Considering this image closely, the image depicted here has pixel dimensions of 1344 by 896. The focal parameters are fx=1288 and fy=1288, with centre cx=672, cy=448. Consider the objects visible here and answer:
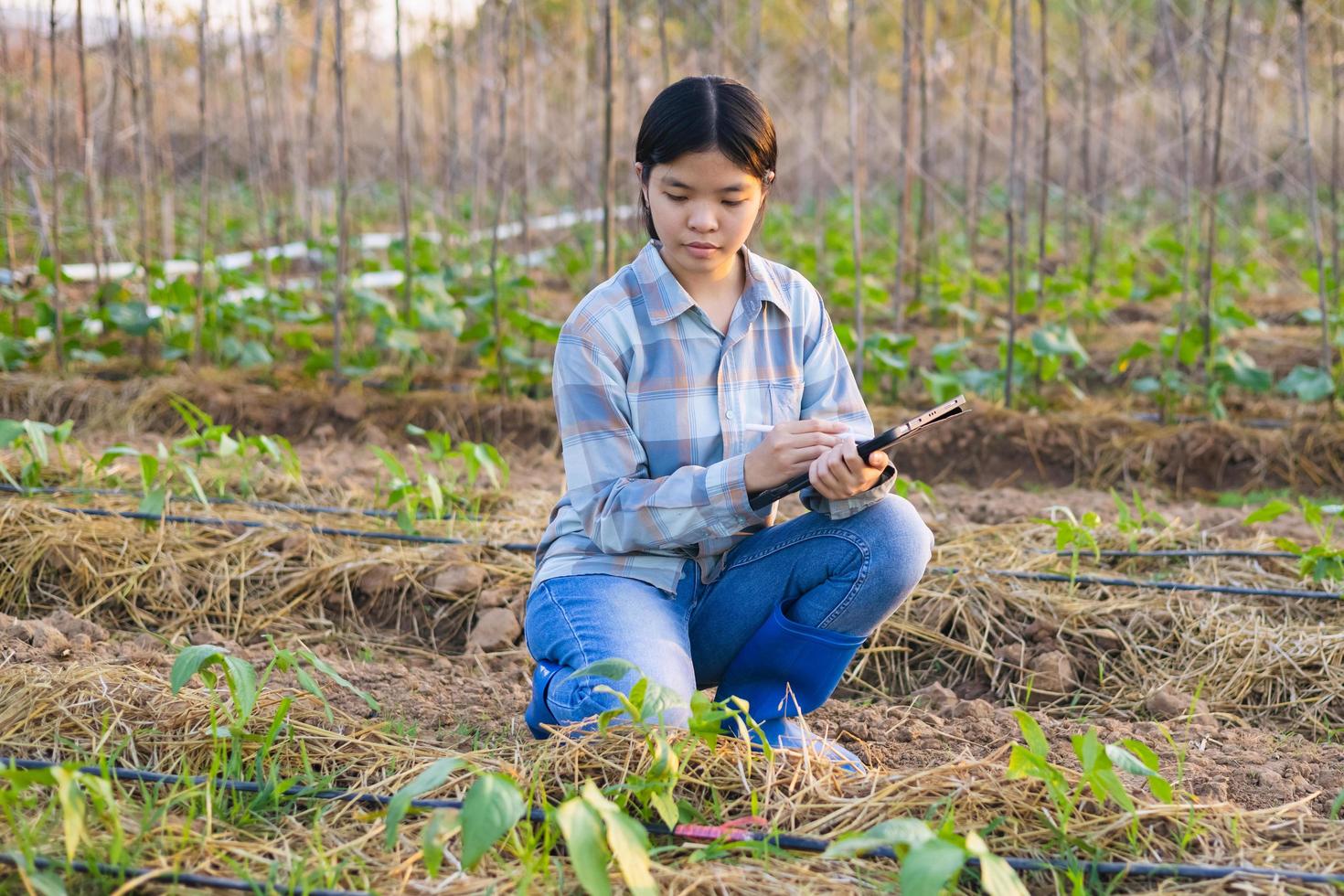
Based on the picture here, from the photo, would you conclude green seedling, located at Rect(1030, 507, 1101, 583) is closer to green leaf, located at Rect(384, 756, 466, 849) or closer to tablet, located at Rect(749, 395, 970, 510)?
tablet, located at Rect(749, 395, 970, 510)

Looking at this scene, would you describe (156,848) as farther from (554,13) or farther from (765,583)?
(554,13)

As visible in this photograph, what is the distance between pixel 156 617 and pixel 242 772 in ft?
3.31

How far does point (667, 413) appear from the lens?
186cm

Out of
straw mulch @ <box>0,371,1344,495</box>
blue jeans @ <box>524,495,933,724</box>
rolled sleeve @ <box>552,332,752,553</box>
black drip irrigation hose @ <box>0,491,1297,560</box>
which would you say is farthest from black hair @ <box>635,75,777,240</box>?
straw mulch @ <box>0,371,1344,495</box>

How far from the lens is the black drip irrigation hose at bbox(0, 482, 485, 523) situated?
293 centimetres

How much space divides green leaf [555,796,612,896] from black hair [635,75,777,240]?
2.90 ft

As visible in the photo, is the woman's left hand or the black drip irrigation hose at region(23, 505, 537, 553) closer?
the woman's left hand

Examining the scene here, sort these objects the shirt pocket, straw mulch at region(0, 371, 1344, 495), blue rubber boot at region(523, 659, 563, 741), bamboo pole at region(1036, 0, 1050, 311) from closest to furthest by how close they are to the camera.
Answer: blue rubber boot at region(523, 659, 563, 741), the shirt pocket, straw mulch at region(0, 371, 1344, 495), bamboo pole at region(1036, 0, 1050, 311)

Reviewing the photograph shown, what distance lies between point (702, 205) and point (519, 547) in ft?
3.92

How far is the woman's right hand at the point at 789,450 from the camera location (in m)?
1.68

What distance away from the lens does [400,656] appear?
8.26 ft

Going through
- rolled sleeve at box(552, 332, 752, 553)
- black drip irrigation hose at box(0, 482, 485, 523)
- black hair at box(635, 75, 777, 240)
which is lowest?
black drip irrigation hose at box(0, 482, 485, 523)

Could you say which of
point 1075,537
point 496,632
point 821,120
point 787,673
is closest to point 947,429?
point 1075,537

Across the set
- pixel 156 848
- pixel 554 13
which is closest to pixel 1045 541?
pixel 156 848
